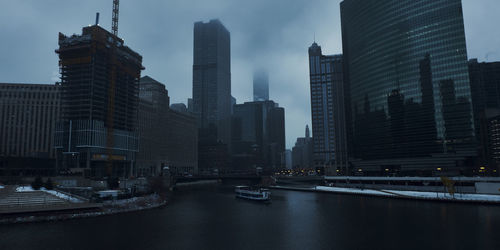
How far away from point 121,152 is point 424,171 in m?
177

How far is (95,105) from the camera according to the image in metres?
Result: 182

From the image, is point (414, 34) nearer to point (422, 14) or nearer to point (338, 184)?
point (422, 14)

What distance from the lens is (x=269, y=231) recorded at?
58.1m

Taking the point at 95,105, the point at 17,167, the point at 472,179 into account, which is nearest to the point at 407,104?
the point at 472,179

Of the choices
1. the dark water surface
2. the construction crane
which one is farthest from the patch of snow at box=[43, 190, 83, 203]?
the construction crane

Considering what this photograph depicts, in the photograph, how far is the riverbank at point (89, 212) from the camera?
63156mm

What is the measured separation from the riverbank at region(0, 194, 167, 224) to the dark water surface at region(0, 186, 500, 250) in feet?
12.2

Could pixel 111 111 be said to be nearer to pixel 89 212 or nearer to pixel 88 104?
pixel 88 104

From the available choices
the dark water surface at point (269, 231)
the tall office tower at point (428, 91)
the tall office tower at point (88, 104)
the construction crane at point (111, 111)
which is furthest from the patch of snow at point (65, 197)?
the tall office tower at point (428, 91)

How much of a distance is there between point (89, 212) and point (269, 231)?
139ft

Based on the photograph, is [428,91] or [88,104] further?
[428,91]

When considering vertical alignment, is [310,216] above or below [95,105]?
below

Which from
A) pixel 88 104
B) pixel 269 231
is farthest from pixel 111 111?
pixel 269 231

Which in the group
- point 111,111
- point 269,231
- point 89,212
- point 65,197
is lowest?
point 269,231
